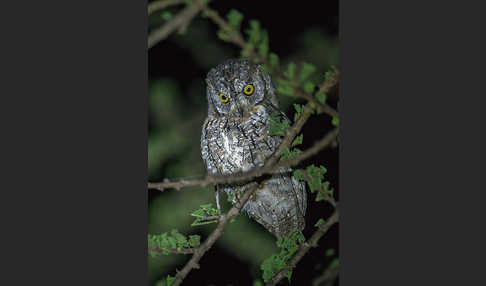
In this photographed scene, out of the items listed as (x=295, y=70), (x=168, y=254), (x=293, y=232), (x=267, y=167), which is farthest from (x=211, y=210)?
(x=295, y=70)

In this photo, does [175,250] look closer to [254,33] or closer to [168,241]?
[168,241]

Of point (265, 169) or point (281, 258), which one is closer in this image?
point (265, 169)

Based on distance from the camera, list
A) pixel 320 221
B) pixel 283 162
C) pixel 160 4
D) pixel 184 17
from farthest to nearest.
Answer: pixel 320 221 < pixel 160 4 < pixel 283 162 < pixel 184 17

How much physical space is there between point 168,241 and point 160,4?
50.2 inches

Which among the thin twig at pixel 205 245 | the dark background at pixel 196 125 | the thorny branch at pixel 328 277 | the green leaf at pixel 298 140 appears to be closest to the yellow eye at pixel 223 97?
the dark background at pixel 196 125

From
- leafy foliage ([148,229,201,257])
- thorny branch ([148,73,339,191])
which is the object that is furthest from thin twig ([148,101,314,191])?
leafy foliage ([148,229,201,257])

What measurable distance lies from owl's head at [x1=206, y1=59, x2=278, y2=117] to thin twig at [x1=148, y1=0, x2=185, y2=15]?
621mm

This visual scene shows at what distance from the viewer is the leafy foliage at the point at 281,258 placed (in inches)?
91.7

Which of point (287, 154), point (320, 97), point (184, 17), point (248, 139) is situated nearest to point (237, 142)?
point (248, 139)

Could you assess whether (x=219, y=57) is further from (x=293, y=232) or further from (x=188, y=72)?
(x=293, y=232)

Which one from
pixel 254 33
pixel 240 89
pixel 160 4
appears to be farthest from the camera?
pixel 240 89

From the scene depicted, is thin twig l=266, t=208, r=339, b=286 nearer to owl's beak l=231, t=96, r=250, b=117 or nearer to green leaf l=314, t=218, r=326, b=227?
green leaf l=314, t=218, r=326, b=227

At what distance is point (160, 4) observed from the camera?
6.71 ft

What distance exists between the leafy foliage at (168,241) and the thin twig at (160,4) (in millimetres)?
1198
